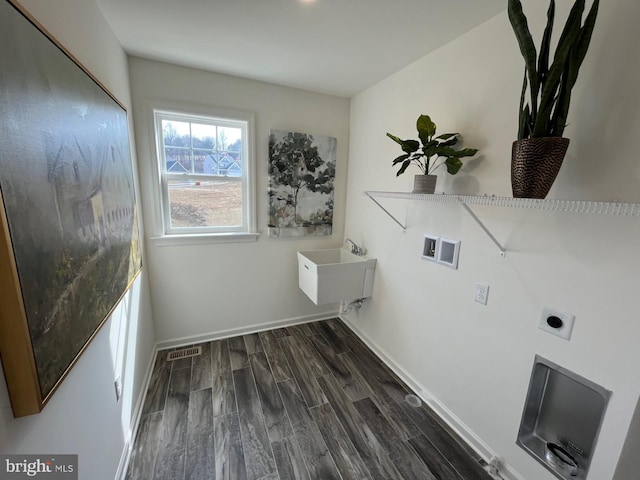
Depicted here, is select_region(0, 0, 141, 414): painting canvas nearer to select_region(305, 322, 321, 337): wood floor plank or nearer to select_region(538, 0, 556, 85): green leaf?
select_region(538, 0, 556, 85): green leaf

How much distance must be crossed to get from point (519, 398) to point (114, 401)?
6.69 ft

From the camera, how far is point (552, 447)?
1.28m

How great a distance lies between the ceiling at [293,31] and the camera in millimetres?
1380

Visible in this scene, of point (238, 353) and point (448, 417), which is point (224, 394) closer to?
point (238, 353)

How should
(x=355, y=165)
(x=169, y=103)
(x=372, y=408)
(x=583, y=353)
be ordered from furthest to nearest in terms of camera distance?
(x=355, y=165)
(x=169, y=103)
(x=372, y=408)
(x=583, y=353)

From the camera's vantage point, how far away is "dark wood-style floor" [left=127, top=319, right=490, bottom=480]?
1.44 metres

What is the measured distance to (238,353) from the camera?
Answer: 7.85 feet

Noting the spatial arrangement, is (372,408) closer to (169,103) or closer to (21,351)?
(21,351)

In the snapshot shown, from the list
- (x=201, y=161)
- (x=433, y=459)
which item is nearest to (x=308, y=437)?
(x=433, y=459)

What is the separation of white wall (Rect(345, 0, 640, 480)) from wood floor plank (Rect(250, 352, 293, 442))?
101cm

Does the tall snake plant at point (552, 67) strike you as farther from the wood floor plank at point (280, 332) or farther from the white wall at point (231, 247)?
the wood floor plank at point (280, 332)

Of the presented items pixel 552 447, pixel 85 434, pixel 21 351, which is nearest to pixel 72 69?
pixel 21 351

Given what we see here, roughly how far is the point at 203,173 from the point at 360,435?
2318mm

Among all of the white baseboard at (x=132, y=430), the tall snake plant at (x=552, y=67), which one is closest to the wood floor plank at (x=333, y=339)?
the white baseboard at (x=132, y=430)
